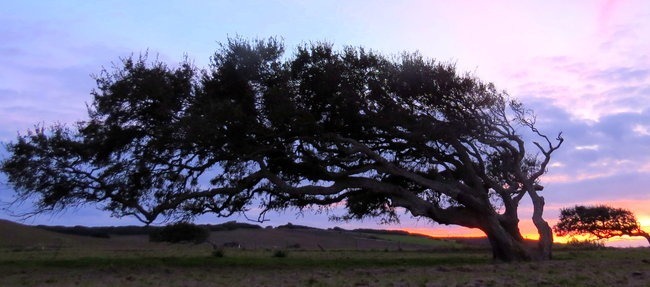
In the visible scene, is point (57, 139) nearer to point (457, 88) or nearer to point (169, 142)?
point (169, 142)

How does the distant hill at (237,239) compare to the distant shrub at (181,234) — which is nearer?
the distant hill at (237,239)

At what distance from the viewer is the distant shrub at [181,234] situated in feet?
193

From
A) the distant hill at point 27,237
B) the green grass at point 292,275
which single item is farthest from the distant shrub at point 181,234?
the green grass at point 292,275

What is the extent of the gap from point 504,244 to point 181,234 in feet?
134

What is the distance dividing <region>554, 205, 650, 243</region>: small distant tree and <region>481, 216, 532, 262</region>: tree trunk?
3259 cm

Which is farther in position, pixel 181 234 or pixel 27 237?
pixel 27 237

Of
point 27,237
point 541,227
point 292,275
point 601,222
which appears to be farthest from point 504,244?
point 27,237

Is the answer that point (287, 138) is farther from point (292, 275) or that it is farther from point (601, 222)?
point (601, 222)

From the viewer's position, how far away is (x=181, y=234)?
6009 centimetres

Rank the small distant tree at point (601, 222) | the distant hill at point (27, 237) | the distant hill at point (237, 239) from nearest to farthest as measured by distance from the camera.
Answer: the small distant tree at point (601, 222)
the distant hill at point (237, 239)
the distant hill at point (27, 237)

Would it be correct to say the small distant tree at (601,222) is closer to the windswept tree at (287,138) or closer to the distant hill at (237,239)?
the distant hill at (237,239)

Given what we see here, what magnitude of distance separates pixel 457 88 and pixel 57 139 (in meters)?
14.3

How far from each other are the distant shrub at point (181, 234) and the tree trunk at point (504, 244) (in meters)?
37.9

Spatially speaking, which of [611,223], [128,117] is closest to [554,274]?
[128,117]
